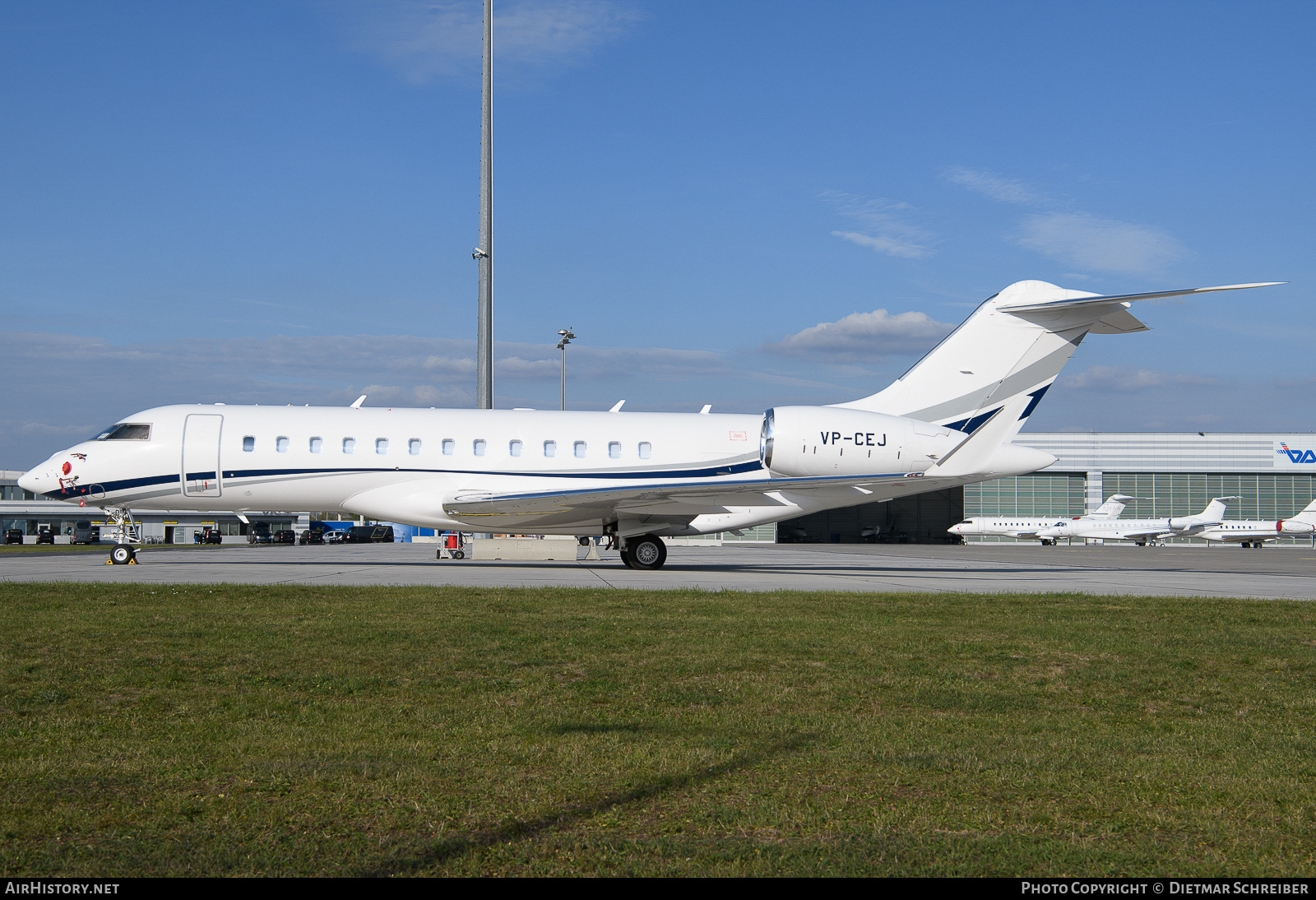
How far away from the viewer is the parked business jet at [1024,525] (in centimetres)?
7256

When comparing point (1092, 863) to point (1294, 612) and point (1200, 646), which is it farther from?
point (1294, 612)

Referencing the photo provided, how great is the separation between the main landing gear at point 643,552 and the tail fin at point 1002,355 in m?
6.59

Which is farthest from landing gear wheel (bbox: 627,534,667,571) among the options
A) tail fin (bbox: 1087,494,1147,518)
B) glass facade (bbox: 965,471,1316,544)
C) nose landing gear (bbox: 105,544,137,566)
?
glass facade (bbox: 965,471,1316,544)

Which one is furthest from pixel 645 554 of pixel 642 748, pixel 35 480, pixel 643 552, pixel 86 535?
pixel 86 535

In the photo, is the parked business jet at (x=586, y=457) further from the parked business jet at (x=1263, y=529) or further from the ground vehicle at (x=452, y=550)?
the parked business jet at (x=1263, y=529)

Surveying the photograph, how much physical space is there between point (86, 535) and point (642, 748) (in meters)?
82.7

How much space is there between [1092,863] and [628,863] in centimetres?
190

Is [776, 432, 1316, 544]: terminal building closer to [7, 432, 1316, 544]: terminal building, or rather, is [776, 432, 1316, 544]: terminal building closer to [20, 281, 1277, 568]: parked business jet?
[7, 432, 1316, 544]: terminal building

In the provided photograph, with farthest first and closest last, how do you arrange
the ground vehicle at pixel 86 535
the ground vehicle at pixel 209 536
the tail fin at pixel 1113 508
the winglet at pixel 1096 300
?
the tail fin at pixel 1113 508 < the ground vehicle at pixel 86 535 < the ground vehicle at pixel 209 536 < the winglet at pixel 1096 300

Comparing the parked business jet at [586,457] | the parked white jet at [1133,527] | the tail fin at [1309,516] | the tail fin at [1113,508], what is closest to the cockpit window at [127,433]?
the parked business jet at [586,457]

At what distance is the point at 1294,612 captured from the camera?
12938 mm

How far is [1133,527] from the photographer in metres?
69.1

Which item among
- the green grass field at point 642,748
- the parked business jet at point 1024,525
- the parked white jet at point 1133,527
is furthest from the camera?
the parked business jet at point 1024,525

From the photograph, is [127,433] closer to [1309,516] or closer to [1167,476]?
[1309,516]
